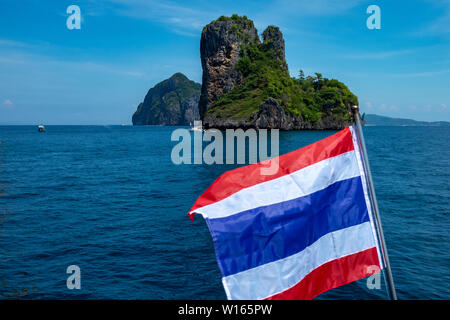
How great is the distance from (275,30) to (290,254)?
177 m

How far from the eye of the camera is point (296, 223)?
5.32m

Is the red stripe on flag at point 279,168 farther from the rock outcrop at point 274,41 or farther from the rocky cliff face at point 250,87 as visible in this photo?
the rock outcrop at point 274,41

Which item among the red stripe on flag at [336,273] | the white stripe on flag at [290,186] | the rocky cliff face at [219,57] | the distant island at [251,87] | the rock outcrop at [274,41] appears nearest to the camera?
the white stripe on flag at [290,186]

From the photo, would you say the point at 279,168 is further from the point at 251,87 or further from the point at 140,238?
the point at 251,87

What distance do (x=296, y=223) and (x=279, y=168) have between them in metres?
0.88

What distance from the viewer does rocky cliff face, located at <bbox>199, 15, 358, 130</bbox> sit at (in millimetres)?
131875

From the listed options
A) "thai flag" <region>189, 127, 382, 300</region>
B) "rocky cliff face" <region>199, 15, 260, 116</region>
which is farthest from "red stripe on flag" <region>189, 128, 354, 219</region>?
"rocky cliff face" <region>199, 15, 260, 116</region>

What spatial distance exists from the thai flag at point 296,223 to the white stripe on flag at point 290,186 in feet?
0.05

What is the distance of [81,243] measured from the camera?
1797cm

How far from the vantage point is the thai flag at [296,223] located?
16.3 feet

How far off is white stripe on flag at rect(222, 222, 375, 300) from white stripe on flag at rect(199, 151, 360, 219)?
0.84 m

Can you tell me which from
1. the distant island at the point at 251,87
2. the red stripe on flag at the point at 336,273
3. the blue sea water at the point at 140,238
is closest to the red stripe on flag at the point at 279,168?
the red stripe on flag at the point at 336,273

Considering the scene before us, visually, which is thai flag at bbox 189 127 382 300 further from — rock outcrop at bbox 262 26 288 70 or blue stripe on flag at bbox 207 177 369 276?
rock outcrop at bbox 262 26 288 70
